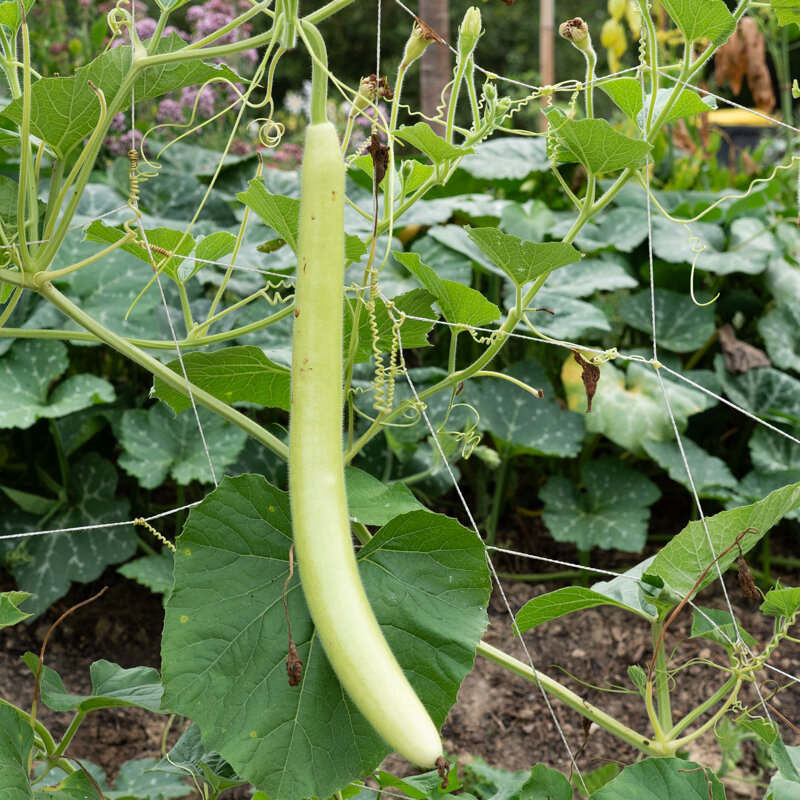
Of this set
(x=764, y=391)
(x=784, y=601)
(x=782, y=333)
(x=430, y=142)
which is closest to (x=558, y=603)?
(x=784, y=601)

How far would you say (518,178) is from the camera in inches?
93.0

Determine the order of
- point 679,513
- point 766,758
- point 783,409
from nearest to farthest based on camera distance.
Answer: point 766,758 → point 783,409 → point 679,513

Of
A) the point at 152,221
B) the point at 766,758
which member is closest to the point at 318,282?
the point at 766,758

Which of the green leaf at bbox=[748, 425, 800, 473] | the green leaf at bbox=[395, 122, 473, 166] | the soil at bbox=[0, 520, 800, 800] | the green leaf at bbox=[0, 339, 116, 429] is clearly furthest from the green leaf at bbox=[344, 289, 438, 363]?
the green leaf at bbox=[748, 425, 800, 473]

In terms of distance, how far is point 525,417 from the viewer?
6.54ft

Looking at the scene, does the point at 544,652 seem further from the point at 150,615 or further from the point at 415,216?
the point at 415,216

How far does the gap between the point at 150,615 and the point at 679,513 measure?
1382mm

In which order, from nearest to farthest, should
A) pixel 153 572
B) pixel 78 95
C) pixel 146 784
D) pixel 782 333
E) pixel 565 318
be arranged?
pixel 78 95 → pixel 146 784 → pixel 153 572 → pixel 565 318 → pixel 782 333

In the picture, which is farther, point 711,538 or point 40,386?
point 40,386

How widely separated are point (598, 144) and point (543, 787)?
542 mm

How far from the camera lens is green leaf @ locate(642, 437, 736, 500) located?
192 centimetres

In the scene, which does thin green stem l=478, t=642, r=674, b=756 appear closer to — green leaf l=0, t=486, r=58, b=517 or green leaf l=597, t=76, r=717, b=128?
green leaf l=597, t=76, r=717, b=128

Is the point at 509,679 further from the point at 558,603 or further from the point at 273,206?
the point at 273,206

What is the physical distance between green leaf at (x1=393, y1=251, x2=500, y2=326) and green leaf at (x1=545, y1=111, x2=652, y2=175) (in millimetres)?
142
